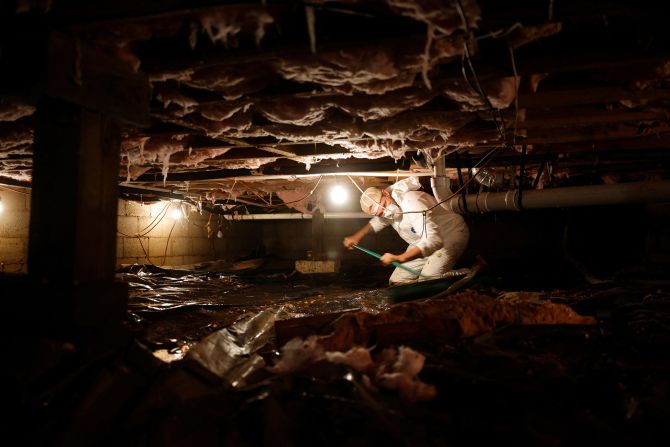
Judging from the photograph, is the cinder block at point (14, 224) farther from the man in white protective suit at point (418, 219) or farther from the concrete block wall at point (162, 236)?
the man in white protective suit at point (418, 219)

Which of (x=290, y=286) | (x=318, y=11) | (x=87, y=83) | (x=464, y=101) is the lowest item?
(x=290, y=286)

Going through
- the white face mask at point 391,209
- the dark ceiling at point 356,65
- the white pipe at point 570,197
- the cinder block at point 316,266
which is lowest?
the cinder block at point 316,266

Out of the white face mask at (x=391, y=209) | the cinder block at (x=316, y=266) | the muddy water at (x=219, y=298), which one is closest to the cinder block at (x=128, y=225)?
the muddy water at (x=219, y=298)

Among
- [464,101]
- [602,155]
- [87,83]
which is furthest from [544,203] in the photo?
[87,83]

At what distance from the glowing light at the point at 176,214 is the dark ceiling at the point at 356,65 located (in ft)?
20.6

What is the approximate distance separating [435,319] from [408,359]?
76 centimetres

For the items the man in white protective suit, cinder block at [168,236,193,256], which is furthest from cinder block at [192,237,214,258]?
the man in white protective suit

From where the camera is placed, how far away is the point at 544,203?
5.43 meters

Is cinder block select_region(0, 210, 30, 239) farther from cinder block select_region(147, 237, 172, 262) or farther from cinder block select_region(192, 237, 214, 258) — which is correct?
cinder block select_region(192, 237, 214, 258)

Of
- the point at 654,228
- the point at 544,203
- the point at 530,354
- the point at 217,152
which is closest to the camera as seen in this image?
the point at 530,354

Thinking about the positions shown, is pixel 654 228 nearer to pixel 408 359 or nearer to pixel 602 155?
pixel 602 155

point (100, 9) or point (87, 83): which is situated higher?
point (100, 9)

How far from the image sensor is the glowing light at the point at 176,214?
33.7ft

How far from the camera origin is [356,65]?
2.23 metres
